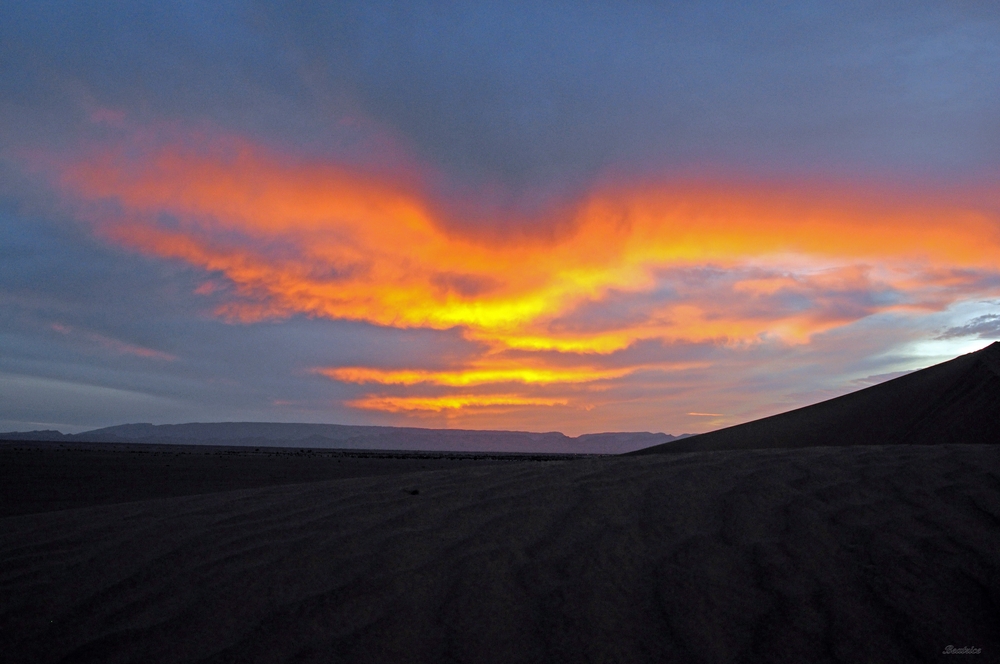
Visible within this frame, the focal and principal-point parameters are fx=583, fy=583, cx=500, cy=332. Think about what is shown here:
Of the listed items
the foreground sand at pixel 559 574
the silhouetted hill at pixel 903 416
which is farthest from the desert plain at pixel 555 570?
the silhouetted hill at pixel 903 416

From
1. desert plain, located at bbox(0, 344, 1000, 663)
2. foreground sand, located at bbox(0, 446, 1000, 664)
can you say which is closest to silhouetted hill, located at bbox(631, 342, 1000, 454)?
desert plain, located at bbox(0, 344, 1000, 663)

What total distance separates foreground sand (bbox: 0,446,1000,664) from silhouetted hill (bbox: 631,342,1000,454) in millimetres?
5247

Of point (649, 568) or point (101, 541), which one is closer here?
point (649, 568)

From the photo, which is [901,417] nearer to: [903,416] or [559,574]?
[903,416]

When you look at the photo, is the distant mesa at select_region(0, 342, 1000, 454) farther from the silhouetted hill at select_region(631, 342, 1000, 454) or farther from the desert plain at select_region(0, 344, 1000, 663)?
the desert plain at select_region(0, 344, 1000, 663)

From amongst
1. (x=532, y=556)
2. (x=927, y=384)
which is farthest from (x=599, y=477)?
(x=927, y=384)

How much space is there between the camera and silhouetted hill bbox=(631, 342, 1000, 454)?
28.0 feet

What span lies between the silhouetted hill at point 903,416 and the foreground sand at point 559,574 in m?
5.25

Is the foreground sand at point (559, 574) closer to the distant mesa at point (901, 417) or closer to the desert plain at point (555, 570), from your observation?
the desert plain at point (555, 570)

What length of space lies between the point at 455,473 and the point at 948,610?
3.98 meters

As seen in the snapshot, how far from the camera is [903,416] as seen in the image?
9.86 meters

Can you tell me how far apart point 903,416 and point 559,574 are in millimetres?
9542

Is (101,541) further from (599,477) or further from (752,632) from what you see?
(752,632)

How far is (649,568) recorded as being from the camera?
290 centimetres
